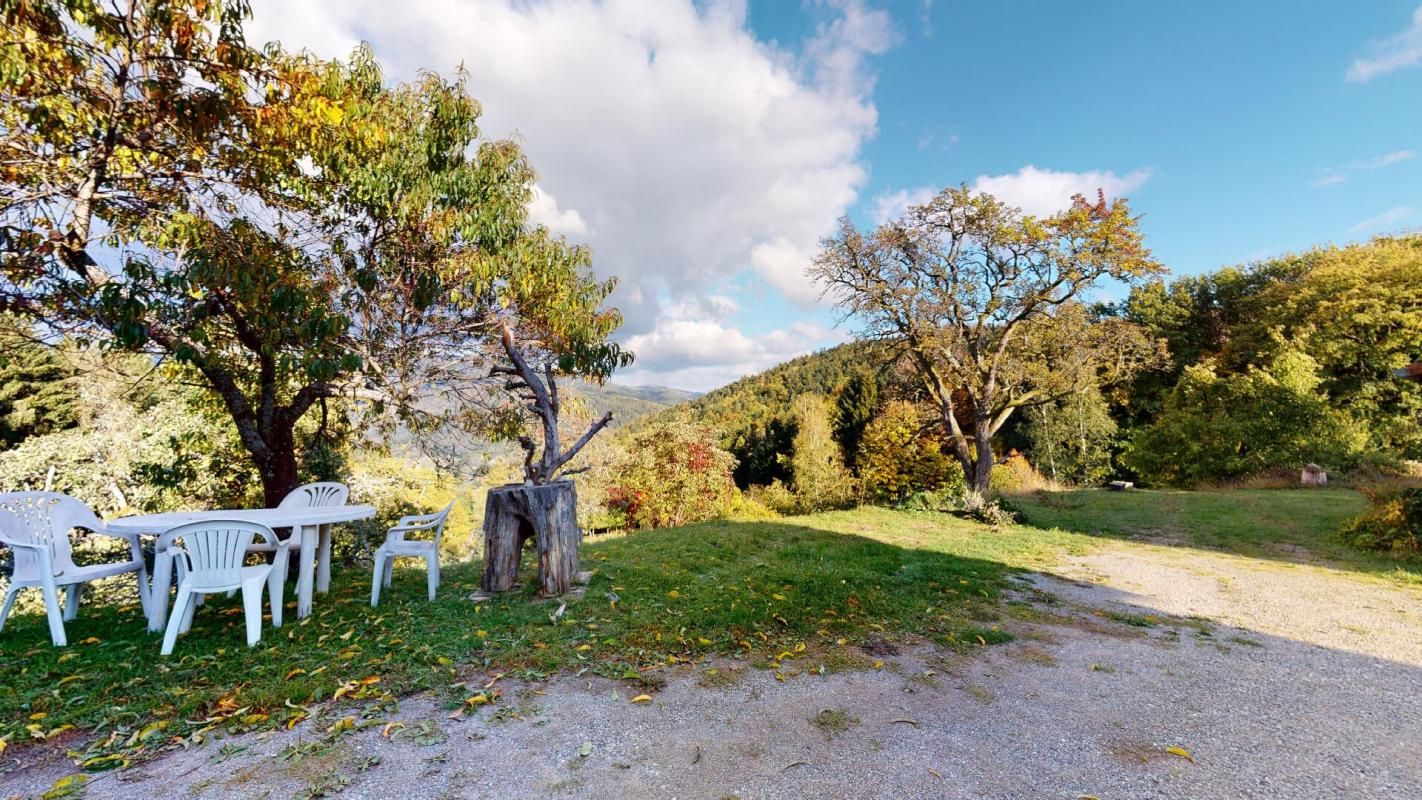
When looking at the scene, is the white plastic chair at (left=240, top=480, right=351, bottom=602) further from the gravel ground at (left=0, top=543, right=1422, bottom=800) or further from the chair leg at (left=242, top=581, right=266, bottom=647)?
the gravel ground at (left=0, top=543, right=1422, bottom=800)

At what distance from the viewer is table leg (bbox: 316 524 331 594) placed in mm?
4746

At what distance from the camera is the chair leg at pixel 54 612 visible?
351cm

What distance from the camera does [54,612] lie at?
3.58 meters

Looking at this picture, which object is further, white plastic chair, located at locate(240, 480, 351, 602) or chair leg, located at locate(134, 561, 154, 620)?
white plastic chair, located at locate(240, 480, 351, 602)

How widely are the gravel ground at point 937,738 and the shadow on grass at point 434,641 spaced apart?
0.31 meters

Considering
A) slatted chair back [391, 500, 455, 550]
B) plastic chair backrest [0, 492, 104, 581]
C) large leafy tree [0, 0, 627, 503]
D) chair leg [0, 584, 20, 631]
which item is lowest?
chair leg [0, 584, 20, 631]

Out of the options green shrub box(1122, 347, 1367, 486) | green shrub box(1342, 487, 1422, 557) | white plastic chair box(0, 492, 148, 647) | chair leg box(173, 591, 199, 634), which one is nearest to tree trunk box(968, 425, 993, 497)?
green shrub box(1342, 487, 1422, 557)

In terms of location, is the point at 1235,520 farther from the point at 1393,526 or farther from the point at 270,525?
the point at 270,525

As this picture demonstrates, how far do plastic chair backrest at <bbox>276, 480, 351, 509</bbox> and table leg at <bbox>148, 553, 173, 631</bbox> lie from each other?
100 centimetres

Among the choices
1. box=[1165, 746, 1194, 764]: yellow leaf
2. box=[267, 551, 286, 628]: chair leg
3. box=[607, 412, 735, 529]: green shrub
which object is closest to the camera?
box=[1165, 746, 1194, 764]: yellow leaf

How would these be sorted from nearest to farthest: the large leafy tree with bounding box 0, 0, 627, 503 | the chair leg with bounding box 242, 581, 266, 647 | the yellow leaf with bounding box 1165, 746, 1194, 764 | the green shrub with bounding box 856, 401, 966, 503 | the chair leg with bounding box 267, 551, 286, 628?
the yellow leaf with bounding box 1165, 746, 1194, 764
the chair leg with bounding box 242, 581, 266, 647
the large leafy tree with bounding box 0, 0, 627, 503
the chair leg with bounding box 267, 551, 286, 628
the green shrub with bounding box 856, 401, 966, 503

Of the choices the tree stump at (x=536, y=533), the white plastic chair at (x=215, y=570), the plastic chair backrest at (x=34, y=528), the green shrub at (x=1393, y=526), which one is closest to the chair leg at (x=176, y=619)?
the white plastic chair at (x=215, y=570)

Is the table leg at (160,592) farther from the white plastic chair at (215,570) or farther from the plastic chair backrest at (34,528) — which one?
the plastic chair backrest at (34,528)

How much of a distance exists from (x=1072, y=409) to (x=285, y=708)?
25.2 metres
